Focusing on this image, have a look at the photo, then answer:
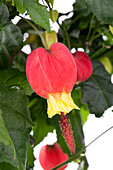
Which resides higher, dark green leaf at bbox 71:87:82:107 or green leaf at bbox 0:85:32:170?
green leaf at bbox 0:85:32:170

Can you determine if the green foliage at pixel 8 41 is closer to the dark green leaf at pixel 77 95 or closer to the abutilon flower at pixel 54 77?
the abutilon flower at pixel 54 77

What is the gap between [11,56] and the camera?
281mm

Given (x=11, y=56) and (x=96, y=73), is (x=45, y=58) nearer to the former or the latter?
(x=11, y=56)

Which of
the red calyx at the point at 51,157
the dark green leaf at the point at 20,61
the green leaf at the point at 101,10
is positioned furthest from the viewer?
the red calyx at the point at 51,157

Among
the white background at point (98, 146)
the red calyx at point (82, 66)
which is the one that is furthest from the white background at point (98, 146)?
the red calyx at point (82, 66)

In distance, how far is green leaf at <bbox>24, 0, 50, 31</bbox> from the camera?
0.27 m

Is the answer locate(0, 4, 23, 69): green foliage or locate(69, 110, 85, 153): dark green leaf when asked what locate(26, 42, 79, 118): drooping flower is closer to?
locate(0, 4, 23, 69): green foliage

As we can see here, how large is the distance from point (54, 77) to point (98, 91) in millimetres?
190

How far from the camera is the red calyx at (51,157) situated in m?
0.54

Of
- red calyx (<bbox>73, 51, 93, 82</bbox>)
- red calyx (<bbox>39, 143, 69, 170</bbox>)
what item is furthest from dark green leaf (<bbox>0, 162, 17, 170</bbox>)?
red calyx (<bbox>39, 143, 69, 170</bbox>)

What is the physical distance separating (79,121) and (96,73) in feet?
0.27

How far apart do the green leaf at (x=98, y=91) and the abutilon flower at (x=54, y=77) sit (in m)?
0.15

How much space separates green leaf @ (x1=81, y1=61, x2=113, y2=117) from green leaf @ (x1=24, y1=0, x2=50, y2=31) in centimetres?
19

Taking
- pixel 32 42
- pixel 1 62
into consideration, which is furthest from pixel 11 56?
pixel 32 42
